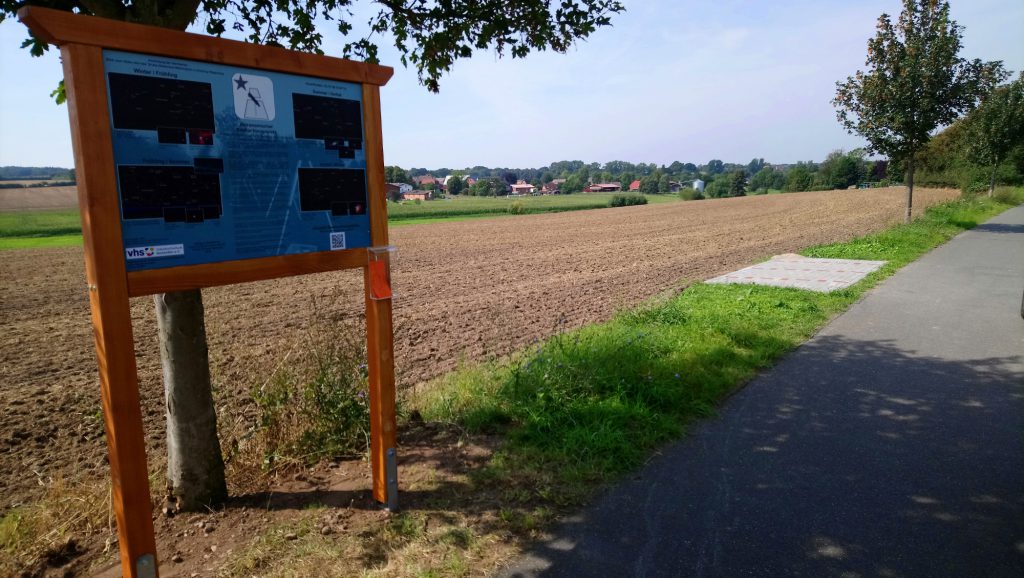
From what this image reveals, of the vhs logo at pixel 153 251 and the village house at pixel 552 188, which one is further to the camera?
the village house at pixel 552 188

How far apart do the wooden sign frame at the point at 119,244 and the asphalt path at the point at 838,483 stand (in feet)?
6.28

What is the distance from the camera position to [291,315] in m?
11.5

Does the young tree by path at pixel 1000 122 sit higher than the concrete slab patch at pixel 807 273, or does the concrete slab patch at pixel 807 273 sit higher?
the young tree by path at pixel 1000 122

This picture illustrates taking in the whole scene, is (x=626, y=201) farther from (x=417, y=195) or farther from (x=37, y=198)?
(x=37, y=198)

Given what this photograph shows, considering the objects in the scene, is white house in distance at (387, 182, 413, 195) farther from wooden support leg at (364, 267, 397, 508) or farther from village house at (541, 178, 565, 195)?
wooden support leg at (364, 267, 397, 508)

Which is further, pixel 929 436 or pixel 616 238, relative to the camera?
pixel 616 238

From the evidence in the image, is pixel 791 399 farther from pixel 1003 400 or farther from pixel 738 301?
pixel 738 301

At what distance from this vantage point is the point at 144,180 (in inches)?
107

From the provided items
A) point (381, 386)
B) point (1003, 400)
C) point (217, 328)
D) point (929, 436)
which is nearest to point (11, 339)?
point (217, 328)

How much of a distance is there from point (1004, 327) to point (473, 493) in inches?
315

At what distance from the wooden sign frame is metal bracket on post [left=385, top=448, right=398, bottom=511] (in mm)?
1265

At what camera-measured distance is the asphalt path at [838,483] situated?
314 centimetres

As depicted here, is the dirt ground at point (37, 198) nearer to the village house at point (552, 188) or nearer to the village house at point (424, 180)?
the village house at point (424, 180)

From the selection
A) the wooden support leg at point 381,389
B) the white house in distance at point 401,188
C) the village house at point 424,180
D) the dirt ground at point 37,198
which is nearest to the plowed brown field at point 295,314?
the wooden support leg at point 381,389
